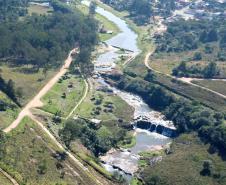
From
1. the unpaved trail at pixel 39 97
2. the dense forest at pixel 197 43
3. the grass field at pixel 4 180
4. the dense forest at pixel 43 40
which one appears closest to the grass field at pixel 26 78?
the unpaved trail at pixel 39 97

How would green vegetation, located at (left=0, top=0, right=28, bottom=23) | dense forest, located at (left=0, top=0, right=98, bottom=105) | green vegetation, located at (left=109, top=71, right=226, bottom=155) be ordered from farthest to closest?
green vegetation, located at (left=0, top=0, right=28, bottom=23) < dense forest, located at (left=0, top=0, right=98, bottom=105) < green vegetation, located at (left=109, top=71, right=226, bottom=155)

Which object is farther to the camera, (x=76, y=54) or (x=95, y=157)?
(x=76, y=54)

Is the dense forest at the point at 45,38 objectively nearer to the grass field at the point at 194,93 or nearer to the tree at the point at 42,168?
the grass field at the point at 194,93

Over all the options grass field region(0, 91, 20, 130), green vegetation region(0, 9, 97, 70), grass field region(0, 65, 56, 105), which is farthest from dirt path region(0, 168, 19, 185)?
green vegetation region(0, 9, 97, 70)

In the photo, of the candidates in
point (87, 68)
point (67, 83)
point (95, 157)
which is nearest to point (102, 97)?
point (67, 83)

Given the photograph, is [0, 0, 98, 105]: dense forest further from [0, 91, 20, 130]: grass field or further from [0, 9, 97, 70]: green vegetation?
[0, 91, 20, 130]: grass field

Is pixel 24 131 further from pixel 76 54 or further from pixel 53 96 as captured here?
pixel 76 54

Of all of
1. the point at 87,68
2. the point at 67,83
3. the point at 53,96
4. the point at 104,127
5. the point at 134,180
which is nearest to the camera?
the point at 134,180
